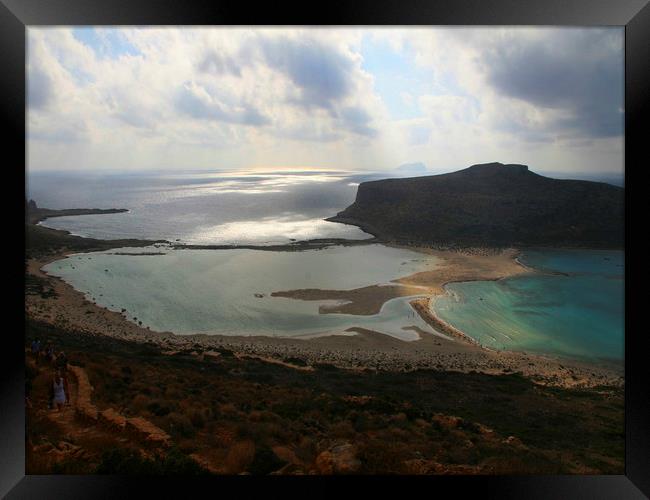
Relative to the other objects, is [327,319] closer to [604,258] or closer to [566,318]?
[566,318]

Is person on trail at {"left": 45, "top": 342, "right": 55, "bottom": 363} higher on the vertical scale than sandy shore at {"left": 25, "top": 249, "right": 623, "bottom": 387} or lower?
higher

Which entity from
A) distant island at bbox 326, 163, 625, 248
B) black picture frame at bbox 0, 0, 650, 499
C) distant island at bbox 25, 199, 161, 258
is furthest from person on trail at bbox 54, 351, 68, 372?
distant island at bbox 326, 163, 625, 248

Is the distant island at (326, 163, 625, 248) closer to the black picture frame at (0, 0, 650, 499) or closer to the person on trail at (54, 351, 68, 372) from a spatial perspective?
the person on trail at (54, 351, 68, 372)

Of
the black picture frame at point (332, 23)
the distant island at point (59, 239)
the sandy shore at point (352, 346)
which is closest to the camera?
the black picture frame at point (332, 23)

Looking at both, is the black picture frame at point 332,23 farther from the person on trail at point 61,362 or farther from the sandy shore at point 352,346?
the sandy shore at point 352,346

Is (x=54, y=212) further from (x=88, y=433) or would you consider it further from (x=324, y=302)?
(x=88, y=433)

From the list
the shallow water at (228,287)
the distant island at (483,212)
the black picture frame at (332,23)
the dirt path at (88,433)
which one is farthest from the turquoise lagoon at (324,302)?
the black picture frame at (332,23)

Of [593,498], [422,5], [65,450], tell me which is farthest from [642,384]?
[65,450]
